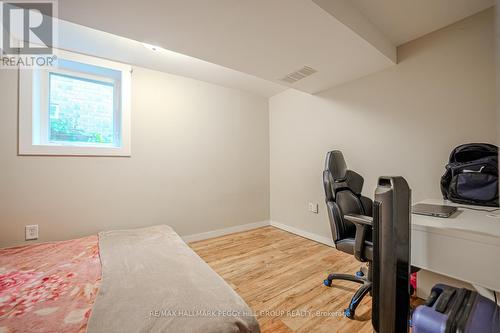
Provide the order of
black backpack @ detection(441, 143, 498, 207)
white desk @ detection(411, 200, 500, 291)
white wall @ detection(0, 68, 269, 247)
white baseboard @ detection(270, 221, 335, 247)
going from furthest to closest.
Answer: white baseboard @ detection(270, 221, 335, 247)
white wall @ detection(0, 68, 269, 247)
black backpack @ detection(441, 143, 498, 207)
white desk @ detection(411, 200, 500, 291)

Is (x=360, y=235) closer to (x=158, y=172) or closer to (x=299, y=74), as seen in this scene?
(x=299, y=74)

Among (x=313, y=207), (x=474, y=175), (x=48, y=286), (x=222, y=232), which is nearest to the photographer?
(x=48, y=286)

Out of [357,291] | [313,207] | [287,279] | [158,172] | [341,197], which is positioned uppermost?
[158,172]

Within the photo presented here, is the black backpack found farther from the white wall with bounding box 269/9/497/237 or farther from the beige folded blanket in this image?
the beige folded blanket

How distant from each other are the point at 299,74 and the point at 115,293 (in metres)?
2.42

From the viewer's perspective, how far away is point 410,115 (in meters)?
1.87

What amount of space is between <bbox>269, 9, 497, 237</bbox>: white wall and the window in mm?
2428

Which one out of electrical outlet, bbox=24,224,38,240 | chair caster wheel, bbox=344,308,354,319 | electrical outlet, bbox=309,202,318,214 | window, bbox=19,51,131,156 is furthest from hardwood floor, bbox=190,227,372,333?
window, bbox=19,51,131,156

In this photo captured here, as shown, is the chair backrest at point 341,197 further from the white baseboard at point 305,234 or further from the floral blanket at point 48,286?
the floral blanket at point 48,286

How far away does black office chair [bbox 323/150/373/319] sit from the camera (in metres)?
1.33

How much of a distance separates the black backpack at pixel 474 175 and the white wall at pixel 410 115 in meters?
0.23

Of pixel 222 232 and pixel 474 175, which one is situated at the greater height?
pixel 474 175

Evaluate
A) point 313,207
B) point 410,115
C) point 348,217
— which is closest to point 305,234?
point 313,207

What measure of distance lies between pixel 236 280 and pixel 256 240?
3.23 feet
